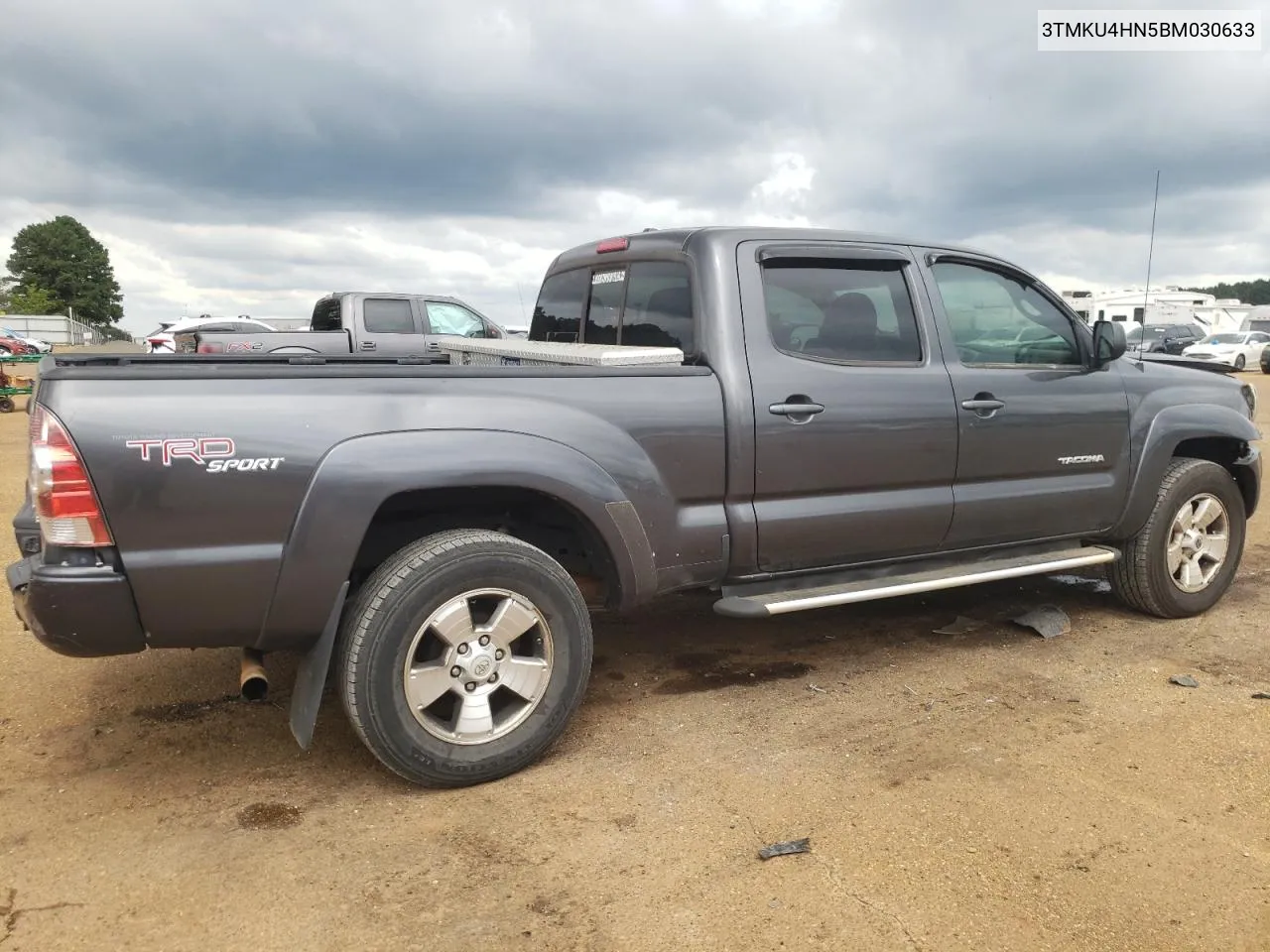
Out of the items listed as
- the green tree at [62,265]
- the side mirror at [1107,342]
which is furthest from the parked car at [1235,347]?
the green tree at [62,265]

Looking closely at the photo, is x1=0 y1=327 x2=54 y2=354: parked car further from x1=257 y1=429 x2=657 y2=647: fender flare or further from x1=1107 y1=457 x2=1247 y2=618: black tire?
x1=1107 y1=457 x2=1247 y2=618: black tire

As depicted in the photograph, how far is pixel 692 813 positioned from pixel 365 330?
11.1m

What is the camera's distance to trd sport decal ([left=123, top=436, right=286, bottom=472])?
8.96ft

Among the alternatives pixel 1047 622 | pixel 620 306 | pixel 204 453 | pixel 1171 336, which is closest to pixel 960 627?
pixel 1047 622

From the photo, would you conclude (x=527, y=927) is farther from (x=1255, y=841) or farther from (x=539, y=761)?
(x=1255, y=841)

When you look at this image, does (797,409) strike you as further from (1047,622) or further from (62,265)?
(62,265)

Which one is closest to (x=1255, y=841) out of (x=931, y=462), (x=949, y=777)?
(x=949, y=777)

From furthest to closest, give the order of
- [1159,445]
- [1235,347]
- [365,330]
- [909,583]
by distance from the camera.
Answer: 1. [1235,347]
2. [365,330]
3. [1159,445]
4. [909,583]

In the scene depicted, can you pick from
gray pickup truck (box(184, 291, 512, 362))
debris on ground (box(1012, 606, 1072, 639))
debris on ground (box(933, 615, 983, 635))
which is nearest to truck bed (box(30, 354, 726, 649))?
debris on ground (box(933, 615, 983, 635))

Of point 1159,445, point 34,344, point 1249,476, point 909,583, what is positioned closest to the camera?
point 909,583

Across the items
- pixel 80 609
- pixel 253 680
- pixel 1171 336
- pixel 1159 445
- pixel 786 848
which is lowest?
pixel 786 848

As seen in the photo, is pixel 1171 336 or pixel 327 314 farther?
pixel 1171 336

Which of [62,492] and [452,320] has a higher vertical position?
[452,320]

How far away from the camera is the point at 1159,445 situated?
4770mm
